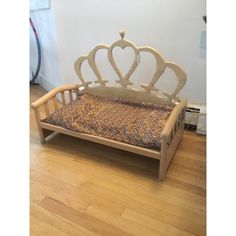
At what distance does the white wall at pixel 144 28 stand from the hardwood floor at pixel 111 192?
0.72 meters

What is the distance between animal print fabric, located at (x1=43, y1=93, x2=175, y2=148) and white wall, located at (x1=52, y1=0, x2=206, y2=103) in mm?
396

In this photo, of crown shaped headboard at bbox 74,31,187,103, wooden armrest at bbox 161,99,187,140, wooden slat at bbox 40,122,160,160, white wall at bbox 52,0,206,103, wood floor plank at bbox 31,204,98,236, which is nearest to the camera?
wood floor plank at bbox 31,204,98,236

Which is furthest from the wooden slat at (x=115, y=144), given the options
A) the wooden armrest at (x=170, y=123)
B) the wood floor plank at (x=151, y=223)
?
the wood floor plank at (x=151, y=223)

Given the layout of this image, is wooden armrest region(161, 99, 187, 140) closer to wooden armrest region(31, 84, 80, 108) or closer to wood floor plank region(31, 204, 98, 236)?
wood floor plank region(31, 204, 98, 236)

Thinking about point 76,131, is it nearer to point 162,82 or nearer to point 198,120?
point 162,82

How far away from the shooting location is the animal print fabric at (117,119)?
1606 millimetres

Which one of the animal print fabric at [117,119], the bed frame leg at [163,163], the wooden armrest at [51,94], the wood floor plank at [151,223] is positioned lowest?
the wood floor plank at [151,223]

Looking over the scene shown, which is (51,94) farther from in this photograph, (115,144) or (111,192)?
(111,192)

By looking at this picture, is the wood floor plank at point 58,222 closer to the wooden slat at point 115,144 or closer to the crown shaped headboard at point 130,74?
the wooden slat at point 115,144

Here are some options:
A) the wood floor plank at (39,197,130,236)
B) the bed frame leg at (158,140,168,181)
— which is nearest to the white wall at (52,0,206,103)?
the bed frame leg at (158,140,168,181)

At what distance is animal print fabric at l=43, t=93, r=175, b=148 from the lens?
5.27 feet

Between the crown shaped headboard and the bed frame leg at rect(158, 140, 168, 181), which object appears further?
the crown shaped headboard

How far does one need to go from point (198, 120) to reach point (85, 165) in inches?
43.2

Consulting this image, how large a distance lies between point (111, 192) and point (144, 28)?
1.45 m
